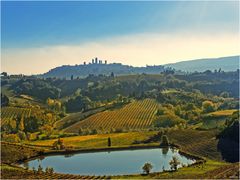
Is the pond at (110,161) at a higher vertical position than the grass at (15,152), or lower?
lower

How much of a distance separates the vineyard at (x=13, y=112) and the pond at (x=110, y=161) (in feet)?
180

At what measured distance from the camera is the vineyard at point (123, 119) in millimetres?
90688

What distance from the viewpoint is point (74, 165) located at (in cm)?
4800

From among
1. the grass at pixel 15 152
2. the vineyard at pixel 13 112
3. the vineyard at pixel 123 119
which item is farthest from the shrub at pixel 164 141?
the vineyard at pixel 13 112

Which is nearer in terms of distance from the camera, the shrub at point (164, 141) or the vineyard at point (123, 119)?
the shrub at point (164, 141)

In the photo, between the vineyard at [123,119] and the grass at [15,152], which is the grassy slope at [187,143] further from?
the vineyard at [123,119]

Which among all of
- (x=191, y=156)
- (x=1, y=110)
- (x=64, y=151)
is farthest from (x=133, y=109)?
(x=191, y=156)

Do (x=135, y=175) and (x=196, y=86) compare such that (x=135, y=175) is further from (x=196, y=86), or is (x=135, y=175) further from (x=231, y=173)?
(x=196, y=86)

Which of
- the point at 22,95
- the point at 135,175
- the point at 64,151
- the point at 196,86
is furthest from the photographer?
the point at 196,86

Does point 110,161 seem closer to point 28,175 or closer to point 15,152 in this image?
point 28,175

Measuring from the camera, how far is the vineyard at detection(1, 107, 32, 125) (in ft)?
349

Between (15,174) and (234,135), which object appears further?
(234,135)

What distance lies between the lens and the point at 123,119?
96875 millimetres

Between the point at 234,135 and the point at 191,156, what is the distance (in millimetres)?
7821
